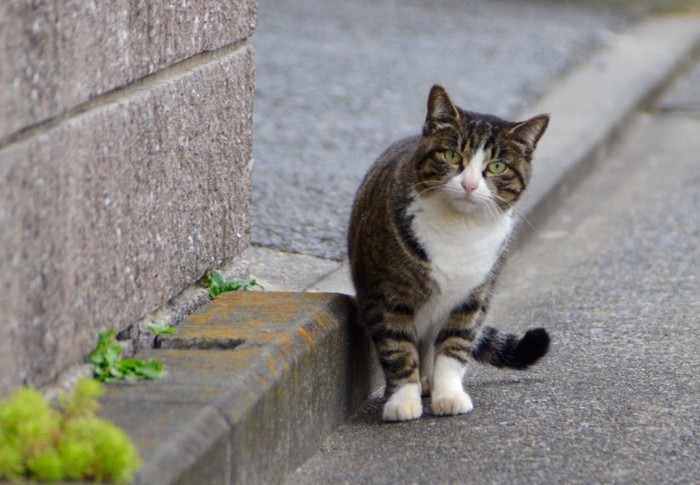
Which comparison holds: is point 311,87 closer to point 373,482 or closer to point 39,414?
point 373,482

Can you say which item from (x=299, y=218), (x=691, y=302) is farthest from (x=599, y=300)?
(x=299, y=218)

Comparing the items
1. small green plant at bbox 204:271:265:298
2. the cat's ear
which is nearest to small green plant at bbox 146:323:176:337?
small green plant at bbox 204:271:265:298

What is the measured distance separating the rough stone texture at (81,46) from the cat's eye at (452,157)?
28.4 inches

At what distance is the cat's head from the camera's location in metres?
3.08

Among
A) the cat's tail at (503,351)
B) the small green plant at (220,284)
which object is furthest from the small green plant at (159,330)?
the cat's tail at (503,351)

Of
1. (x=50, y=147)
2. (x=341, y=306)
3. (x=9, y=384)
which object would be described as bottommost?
(x=341, y=306)

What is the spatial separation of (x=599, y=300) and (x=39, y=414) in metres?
2.64

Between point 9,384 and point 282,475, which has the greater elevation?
point 9,384

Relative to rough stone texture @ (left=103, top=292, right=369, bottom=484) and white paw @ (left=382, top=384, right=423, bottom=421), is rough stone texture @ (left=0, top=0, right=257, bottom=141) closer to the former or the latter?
rough stone texture @ (left=103, top=292, right=369, bottom=484)

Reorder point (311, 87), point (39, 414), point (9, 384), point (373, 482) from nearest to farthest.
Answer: point (39, 414)
point (9, 384)
point (373, 482)
point (311, 87)

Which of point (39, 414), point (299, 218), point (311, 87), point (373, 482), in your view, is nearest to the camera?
point (39, 414)

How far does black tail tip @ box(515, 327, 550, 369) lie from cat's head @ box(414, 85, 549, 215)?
1.26 ft

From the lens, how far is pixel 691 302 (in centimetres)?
404

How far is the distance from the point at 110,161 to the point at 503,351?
4.81 ft
